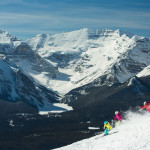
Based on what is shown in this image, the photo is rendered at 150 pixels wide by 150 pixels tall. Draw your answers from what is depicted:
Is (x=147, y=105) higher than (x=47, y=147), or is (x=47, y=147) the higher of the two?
(x=147, y=105)

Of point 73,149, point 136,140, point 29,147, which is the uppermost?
point 136,140

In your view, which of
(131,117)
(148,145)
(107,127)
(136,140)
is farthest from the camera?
(131,117)

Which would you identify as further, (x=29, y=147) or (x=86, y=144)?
(x=29, y=147)

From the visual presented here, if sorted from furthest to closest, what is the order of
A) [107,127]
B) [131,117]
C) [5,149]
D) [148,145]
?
[5,149], [131,117], [107,127], [148,145]

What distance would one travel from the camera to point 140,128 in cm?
6806

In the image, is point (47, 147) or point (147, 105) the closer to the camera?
point (147, 105)

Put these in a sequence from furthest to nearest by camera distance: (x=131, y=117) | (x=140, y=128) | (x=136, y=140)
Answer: (x=131, y=117) → (x=140, y=128) → (x=136, y=140)

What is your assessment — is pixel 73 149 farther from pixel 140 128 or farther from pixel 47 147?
pixel 47 147

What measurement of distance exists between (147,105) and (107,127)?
9443 mm

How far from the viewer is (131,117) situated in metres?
92.2

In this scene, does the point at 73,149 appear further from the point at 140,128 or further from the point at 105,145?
the point at 140,128

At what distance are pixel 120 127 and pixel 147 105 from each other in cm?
716

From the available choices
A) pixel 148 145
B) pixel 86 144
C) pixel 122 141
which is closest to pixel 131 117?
pixel 86 144

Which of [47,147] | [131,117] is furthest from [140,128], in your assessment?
[47,147]
